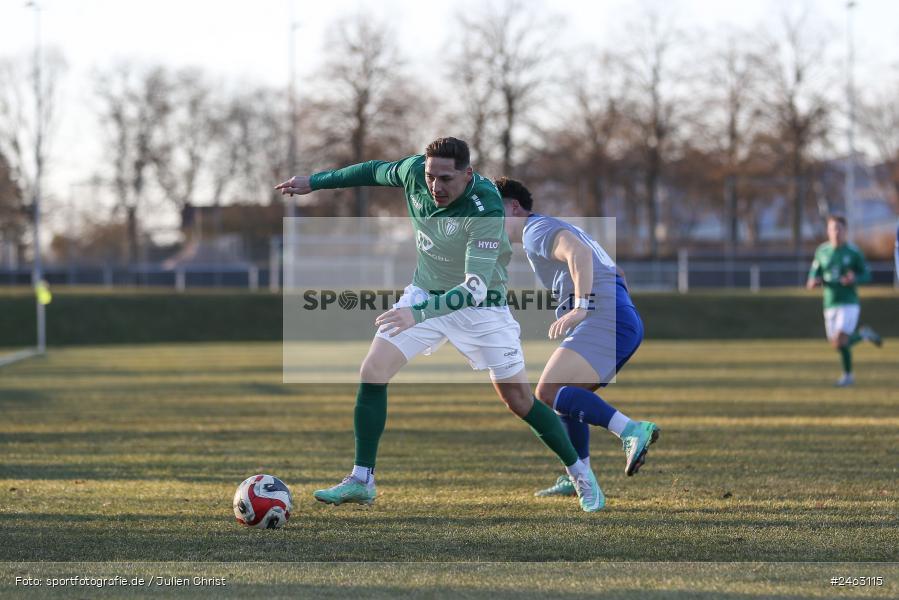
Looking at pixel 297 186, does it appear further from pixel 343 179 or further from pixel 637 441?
pixel 637 441

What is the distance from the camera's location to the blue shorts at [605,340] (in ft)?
24.5

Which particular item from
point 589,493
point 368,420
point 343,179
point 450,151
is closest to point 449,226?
point 450,151

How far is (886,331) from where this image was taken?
3616cm

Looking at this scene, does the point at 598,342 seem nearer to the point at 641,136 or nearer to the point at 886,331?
the point at 886,331

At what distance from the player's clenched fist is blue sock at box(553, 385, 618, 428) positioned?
6.33 ft

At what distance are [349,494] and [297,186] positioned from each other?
73.5 inches

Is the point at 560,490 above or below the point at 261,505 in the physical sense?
below

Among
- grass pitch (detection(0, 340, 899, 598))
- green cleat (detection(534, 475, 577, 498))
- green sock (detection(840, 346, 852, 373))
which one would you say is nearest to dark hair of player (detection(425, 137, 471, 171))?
grass pitch (detection(0, 340, 899, 598))

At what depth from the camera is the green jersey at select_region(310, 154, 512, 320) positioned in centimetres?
674

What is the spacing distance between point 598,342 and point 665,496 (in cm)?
101

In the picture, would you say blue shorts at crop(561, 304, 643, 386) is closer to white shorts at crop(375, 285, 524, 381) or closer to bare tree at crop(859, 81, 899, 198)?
white shorts at crop(375, 285, 524, 381)

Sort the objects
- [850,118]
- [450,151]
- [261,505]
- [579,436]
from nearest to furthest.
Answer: [261,505]
[450,151]
[579,436]
[850,118]

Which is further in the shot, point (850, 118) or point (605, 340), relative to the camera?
point (850, 118)

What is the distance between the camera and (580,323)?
24.6 feet
